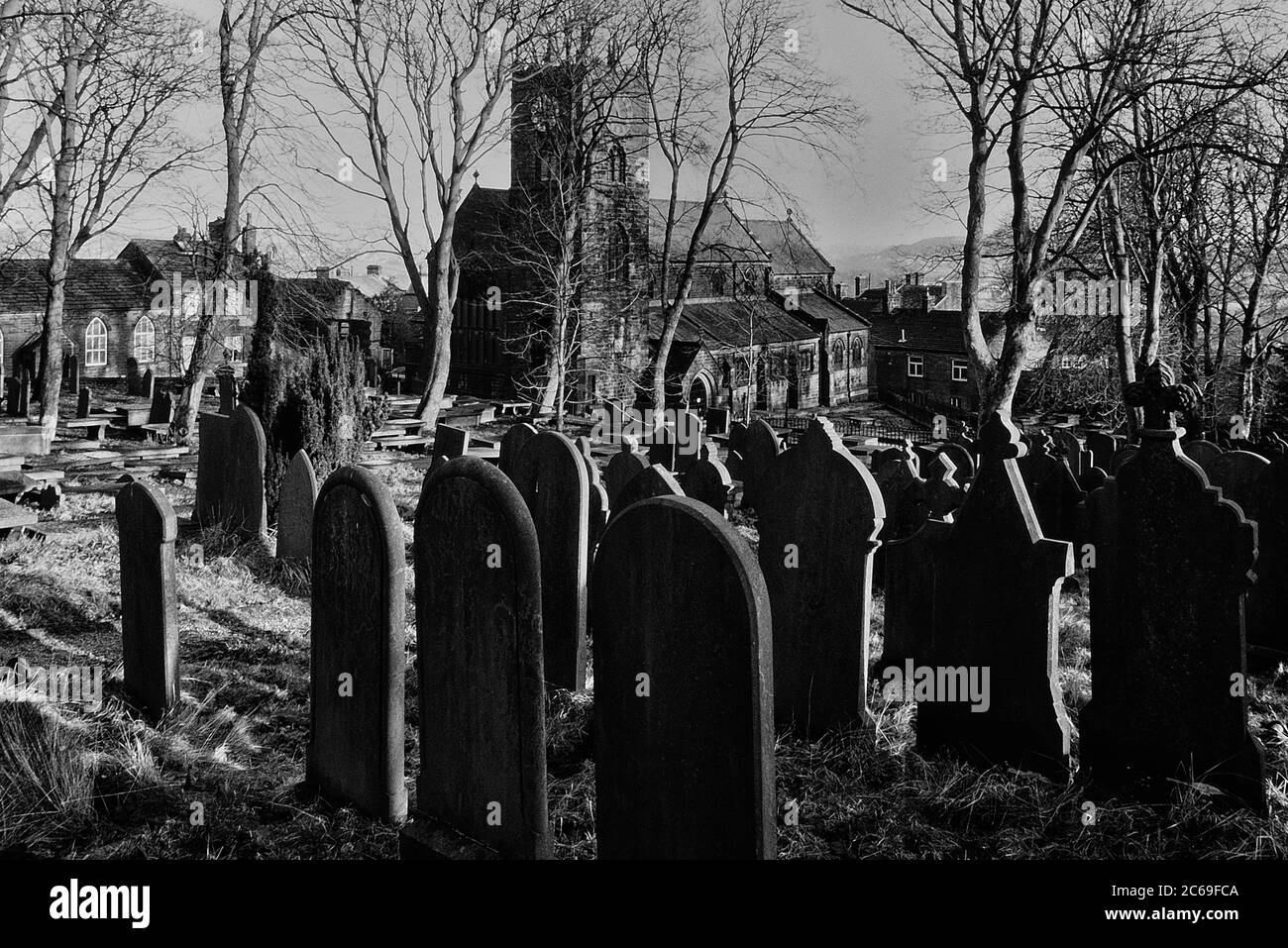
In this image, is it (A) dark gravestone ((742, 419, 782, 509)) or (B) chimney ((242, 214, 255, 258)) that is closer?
(A) dark gravestone ((742, 419, 782, 509))

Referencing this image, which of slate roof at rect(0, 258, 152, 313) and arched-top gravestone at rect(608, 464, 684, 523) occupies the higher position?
slate roof at rect(0, 258, 152, 313)

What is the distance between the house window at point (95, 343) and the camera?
43.8 metres

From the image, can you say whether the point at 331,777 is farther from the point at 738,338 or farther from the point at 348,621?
the point at 738,338

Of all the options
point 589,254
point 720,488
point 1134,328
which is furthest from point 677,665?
point 589,254

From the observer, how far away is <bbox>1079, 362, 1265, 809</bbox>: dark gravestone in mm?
4621

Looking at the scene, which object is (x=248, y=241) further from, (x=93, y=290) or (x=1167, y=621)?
(x=93, y=290)

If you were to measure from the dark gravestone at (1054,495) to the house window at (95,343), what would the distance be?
43022mm

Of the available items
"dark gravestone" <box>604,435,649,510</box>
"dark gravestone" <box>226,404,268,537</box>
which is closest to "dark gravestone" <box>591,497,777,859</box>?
"dark gravestone" <box>604,435,649,510</box>

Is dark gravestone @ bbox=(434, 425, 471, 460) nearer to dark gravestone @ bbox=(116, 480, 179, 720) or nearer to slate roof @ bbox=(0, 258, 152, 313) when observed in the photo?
dark gravestone @ bbox=(116, 480, 179, 720)

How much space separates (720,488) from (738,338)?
140 feet

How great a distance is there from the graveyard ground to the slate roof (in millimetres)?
41069

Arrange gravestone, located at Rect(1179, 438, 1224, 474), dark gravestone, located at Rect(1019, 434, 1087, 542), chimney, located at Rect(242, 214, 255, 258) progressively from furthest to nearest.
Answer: chimney, located at Rect(242, 214, 255, 258), dark gravestone, located at Rect(1019, 434, 1087, 542), gravestone, located at Rect(1179, 438, 1224, 474)

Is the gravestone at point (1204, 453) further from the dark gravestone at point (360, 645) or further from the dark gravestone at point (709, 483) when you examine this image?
the dark gravestone at point (360, 645)

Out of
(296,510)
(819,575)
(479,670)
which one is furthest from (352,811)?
(296,510)
